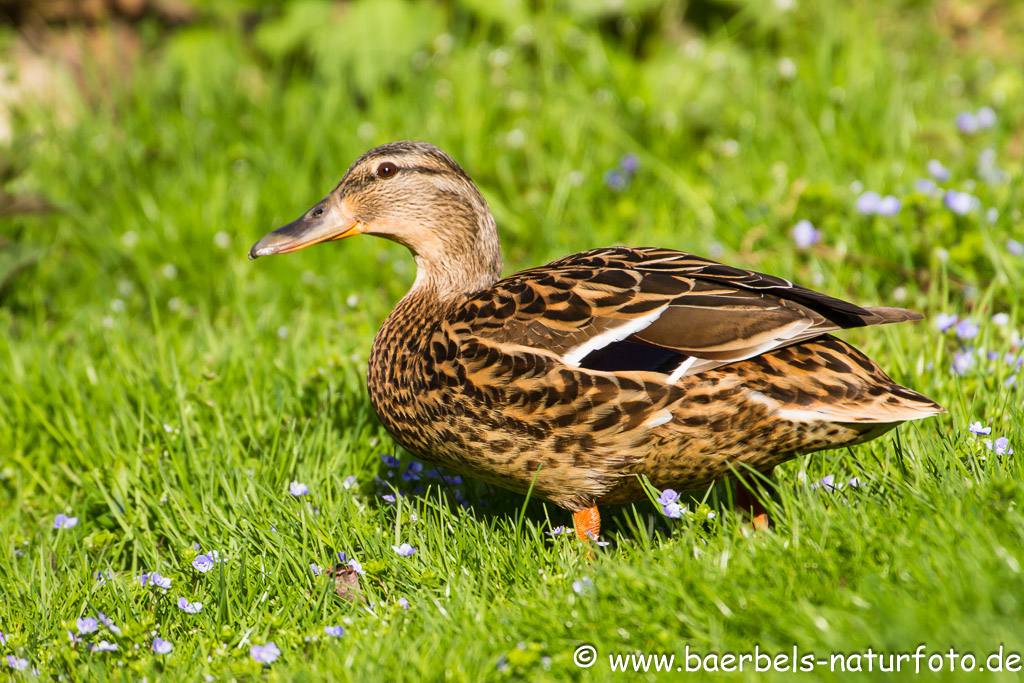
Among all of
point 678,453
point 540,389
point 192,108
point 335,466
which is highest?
point 192,108

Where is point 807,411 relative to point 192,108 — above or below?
below

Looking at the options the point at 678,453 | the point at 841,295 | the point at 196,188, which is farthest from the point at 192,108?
the point at 678,453

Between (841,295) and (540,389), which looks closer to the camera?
(540,389)

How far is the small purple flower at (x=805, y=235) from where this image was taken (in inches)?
192

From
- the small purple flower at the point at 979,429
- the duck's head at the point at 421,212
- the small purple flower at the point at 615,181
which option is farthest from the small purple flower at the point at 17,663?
the small purple flower at the point at 615,181

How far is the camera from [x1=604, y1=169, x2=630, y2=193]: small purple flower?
571 centimetres

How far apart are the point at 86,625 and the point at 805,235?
3.65 metres

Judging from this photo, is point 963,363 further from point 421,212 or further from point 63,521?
point 63,521

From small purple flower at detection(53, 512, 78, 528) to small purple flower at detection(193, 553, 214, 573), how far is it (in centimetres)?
72

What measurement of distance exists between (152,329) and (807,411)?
3792 millimetres

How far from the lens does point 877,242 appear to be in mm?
4906

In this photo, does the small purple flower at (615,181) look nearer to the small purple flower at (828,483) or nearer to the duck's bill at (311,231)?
the duck's bill at (311,231)

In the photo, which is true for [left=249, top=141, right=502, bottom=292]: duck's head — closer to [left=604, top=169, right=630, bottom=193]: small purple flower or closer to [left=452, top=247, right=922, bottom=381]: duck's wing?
[left=452, top=247, right=922, bottom=381]: duck's wing

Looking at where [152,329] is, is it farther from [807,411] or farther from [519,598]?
[807,411]
